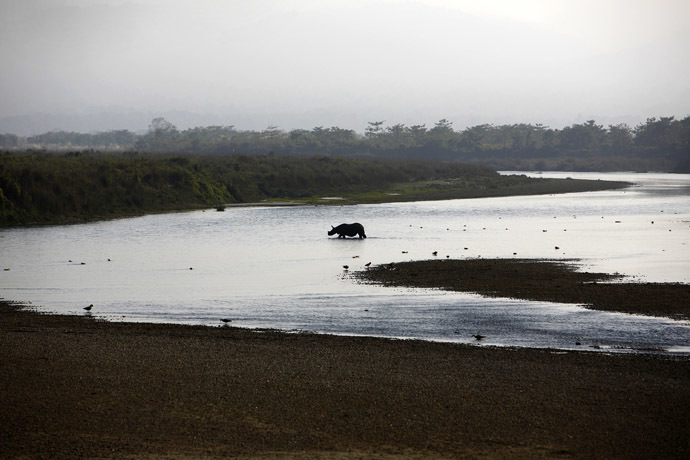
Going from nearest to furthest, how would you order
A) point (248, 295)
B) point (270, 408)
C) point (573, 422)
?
1. point (573, 422)
2. point (270, 408)
3. point (248, 295)

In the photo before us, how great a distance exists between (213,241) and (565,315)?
73.2ft

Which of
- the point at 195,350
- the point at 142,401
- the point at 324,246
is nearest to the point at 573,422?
the point at 142,401

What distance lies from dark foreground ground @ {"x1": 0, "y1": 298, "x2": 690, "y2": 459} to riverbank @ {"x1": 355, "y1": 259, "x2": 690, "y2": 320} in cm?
555

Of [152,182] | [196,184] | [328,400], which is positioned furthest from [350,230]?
[196,184]

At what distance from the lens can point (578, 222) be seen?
45.1 metres

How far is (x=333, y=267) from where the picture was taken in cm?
2656

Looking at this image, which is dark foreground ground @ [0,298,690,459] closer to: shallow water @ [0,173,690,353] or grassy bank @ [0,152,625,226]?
shallow water @ [0,173,690,353]

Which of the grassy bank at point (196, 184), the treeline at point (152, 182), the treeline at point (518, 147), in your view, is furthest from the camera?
the treeline at point (518, 147)

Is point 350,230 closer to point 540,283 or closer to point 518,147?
point 540,283

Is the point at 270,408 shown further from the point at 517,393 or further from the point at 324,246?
the point at 324,246

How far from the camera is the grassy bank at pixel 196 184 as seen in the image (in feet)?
164

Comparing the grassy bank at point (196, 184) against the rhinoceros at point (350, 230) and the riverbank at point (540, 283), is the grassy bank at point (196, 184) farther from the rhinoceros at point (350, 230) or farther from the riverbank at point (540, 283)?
the riverbank at point (540, 283)

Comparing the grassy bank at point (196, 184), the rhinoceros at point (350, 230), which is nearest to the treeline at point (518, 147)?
the grassy bank at point (196, 184)

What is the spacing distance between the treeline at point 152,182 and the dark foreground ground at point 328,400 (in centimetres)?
3745
